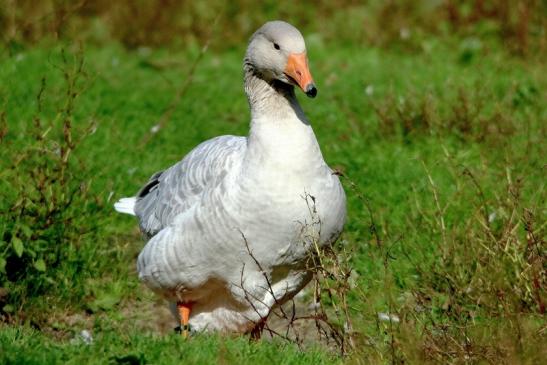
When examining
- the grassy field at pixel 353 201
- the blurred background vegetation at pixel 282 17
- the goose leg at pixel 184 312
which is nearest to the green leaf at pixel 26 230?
the grassy field at pixel 353 201

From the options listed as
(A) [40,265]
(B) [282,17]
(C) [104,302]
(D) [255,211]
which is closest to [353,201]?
(C) [104,302]

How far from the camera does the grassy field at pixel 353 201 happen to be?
4875 millimetres

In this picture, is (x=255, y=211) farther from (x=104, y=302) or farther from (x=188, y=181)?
(x=104, y=302)

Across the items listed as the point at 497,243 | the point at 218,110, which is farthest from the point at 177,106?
the point at 497,243

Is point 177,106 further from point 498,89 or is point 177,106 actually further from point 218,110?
point 498,89

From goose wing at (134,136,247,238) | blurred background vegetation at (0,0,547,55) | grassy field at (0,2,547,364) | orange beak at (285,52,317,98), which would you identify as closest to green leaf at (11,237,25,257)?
grassy field at (0,2,547,364)

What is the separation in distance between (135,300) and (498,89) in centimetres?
438

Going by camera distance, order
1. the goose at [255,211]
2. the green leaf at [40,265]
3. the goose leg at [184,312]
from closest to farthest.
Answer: the goose at [255,211] < the goose leg at [184,312] < the green leaf at [40,265]

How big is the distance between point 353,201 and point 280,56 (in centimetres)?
261

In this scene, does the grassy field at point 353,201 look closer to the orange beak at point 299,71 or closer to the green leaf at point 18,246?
the green leaf at point 18,246

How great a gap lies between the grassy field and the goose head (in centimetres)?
85

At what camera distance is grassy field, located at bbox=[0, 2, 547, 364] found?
4.88 m

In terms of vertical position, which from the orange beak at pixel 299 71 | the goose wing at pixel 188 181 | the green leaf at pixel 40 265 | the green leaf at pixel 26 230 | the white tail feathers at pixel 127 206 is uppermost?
the orange beak at pixel 299 71

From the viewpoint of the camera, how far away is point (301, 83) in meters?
5.20
